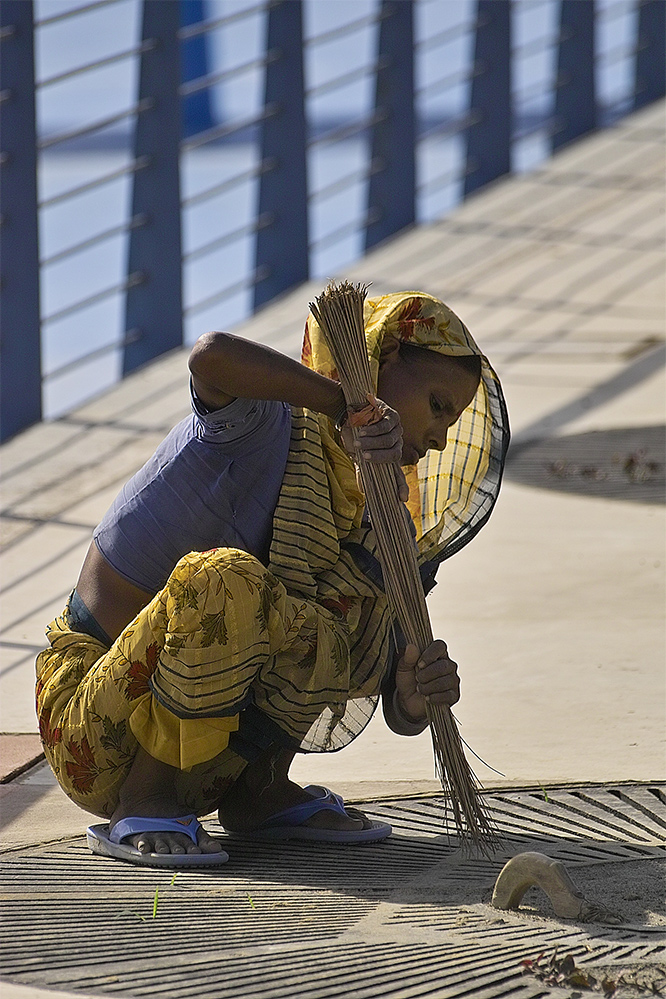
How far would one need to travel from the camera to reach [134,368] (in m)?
6.92

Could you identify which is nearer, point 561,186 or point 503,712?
point 503,712

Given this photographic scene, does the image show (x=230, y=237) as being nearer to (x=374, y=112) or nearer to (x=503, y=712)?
(x=374, y=112)

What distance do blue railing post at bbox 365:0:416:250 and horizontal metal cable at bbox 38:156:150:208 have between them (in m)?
2.25

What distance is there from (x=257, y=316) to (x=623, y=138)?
420 centimetres

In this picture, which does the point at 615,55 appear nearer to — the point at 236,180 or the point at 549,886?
the point at 236,180

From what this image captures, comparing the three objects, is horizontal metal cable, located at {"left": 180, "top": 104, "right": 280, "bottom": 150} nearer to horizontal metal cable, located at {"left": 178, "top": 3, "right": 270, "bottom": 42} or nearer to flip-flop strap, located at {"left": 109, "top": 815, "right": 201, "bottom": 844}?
horizontal metal cable, located at {"left": 178, "top": 3, "right": 270, "bottom": 42}

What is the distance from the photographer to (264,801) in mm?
2703

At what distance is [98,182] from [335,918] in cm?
483

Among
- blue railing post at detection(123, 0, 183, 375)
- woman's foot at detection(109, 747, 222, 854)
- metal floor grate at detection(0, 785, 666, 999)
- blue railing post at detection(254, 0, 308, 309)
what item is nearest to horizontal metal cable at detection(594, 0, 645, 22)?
blue railing post at detection(254, 0, 308, 309)

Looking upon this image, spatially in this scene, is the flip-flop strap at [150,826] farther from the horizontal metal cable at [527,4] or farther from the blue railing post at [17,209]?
the horizontal metal cable at [527,4]

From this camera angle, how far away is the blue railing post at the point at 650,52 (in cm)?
1113

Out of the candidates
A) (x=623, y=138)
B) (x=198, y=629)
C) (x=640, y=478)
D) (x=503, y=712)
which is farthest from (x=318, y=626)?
(x=623, y=138)

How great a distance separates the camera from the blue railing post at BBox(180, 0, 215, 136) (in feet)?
61.5

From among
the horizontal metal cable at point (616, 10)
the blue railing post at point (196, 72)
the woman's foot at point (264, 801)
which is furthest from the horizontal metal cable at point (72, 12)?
the blue railing post at point (196, 72)
